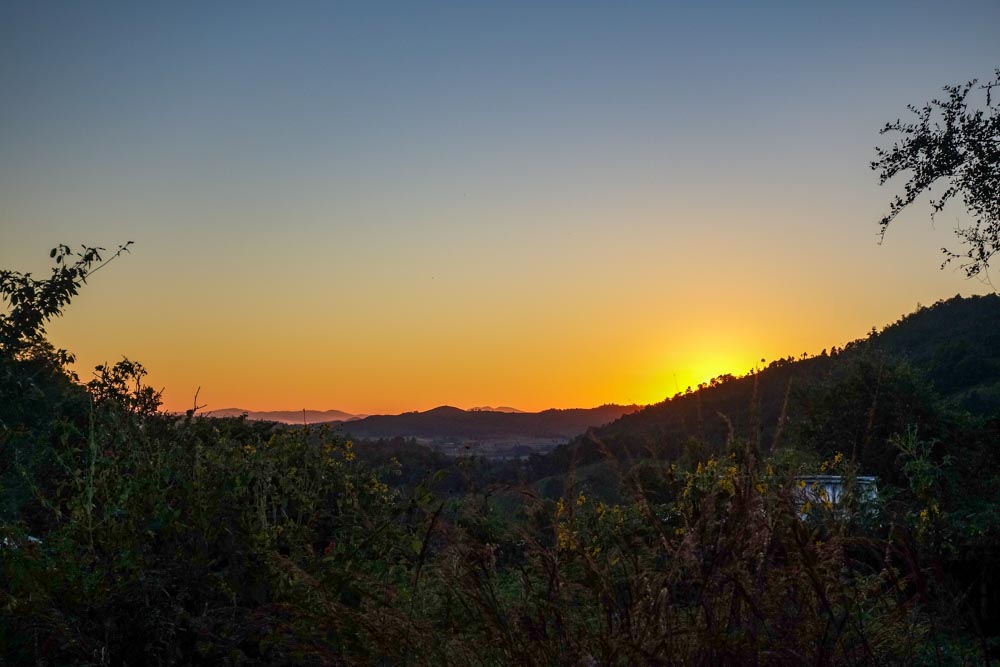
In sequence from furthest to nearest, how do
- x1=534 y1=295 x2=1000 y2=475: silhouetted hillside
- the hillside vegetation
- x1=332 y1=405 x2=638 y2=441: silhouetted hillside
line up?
x1=332 y1=405 x2=638 y2=441: silhouetted hillside < x1=534 y1=295 x2=1000 y2=475: silhouetted hillside < the hillside vegetation

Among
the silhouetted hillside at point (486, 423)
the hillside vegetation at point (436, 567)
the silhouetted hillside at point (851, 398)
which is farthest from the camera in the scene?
the silhouetted hillside at point (486, 423)

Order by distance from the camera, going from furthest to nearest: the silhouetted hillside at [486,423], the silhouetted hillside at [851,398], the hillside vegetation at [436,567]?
1. the silhouetted hillside at [486,423]
2. the silhouetted hillside at [851,398]
3. the hillside vegetation at [436,567]

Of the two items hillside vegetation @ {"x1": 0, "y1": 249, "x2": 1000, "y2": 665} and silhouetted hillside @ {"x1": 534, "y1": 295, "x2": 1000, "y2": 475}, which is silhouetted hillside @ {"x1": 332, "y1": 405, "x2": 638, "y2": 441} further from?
hillside vegetation @ {"x1": 0, "y1": 249, "x2": 1000, "y2": 665}

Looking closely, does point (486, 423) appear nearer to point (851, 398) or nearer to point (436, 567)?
point (851, 398)

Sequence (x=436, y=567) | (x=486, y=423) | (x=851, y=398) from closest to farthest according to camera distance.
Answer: (x=436, y=567) → (x=851, y=398) → (x=486, y=423)

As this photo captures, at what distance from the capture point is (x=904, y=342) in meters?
41.5

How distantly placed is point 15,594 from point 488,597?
2503mm

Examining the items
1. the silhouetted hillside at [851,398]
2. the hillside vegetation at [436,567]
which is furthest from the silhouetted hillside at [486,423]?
the hillside vegetation at [436,567]

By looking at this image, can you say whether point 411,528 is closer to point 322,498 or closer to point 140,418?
point 322,498

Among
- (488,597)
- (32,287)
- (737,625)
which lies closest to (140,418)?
(488,597)

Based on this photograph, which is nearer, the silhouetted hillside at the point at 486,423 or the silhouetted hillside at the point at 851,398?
the silhouetted hillside at the point at 851,398

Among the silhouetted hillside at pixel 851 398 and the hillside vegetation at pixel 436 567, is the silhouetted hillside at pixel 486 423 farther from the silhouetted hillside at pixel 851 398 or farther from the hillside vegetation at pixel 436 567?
the hillside vegetation at pixel 436 567

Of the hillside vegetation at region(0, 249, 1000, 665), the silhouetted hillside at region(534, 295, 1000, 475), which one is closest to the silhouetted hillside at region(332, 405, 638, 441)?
the silhouetted hillside at region(534, 295, 1000, 475)

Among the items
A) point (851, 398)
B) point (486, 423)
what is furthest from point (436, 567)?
point (486, 423)
